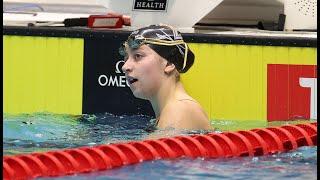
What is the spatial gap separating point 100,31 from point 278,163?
240cm

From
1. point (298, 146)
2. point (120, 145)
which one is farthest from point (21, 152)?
point (298, 146)

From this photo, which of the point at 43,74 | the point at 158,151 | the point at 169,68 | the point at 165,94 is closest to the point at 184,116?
the point at 165,94

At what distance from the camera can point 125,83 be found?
296 inches

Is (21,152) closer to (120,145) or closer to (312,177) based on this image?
(120,145)

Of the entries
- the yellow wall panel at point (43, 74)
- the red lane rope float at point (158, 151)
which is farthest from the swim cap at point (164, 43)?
the yellow wall panel at point (43, 74)

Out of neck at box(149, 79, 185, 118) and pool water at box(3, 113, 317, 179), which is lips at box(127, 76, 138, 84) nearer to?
neck at box(149, 79, 185, 118)

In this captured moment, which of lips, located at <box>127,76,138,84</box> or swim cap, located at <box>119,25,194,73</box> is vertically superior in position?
swim cap, located at <box>119,25,194,73</box>

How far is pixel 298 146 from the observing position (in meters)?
6.07

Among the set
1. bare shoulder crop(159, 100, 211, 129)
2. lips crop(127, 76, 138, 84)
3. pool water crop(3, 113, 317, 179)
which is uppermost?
lips crop(127, 76, 138, 84)

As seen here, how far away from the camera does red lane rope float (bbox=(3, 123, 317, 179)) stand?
5.17m

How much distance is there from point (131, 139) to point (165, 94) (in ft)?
1.15

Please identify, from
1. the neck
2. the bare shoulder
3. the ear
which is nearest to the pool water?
the bare shoulder

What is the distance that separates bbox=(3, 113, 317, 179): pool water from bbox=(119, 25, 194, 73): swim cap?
491 millimetres

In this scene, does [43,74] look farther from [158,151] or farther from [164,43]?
[158,151]
